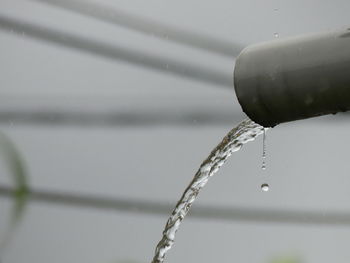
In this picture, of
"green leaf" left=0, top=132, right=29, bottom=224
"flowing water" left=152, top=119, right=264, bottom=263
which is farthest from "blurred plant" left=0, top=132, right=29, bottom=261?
"flowing water" left=152, top=119, right=264, bottom=263

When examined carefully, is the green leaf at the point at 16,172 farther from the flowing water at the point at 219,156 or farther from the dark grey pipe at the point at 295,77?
the dark grey pipe at the point at 295,77

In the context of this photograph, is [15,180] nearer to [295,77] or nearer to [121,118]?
[121,118]

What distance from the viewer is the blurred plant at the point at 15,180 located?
832mm

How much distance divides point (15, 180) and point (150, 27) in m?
0.26

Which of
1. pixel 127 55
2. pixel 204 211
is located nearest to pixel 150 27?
pixel 127 55

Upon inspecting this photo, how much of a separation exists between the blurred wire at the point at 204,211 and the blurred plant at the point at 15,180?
0.01m

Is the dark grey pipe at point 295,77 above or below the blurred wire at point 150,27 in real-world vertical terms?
above

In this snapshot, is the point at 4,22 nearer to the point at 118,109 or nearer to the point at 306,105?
the point at 118,109

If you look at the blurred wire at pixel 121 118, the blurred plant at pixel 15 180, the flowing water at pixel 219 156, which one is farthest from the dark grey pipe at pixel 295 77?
the blurred plant at pixel 15 180

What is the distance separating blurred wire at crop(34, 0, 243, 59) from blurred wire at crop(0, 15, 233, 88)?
0.09 ft

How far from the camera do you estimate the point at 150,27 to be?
2.63 ft

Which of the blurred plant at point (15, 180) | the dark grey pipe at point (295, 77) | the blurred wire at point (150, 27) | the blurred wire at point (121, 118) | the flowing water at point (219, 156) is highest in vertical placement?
the dark grey pipe at point (295, 77)

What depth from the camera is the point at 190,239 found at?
30.9 inches

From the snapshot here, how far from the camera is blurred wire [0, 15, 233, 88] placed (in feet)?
2.58
